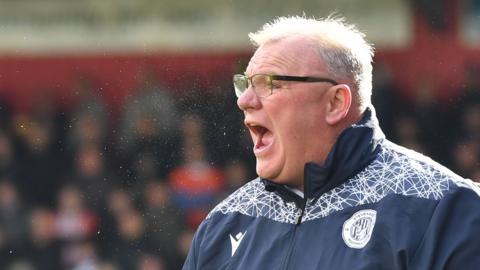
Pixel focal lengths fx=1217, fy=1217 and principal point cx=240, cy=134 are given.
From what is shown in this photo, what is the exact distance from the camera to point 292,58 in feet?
13.8

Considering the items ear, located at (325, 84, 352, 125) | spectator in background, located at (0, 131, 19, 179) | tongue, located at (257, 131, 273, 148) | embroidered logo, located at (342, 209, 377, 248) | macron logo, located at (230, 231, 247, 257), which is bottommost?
spectator in background, located at (0, 131, 19, 179)

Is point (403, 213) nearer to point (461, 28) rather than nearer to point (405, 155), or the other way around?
point (405, 155)

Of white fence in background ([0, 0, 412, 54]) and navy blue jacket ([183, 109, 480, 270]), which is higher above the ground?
white fence in background ([0, 0, 412, 54])

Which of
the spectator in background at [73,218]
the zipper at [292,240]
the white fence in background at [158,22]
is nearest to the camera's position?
the zipper at [292,240]

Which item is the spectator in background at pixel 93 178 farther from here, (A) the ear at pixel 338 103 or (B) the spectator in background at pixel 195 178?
(A) the ear at pixel 338 103

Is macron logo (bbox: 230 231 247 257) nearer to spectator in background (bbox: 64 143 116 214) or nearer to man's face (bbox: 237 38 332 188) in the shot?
man's face (bbox: 237 38 332 188)

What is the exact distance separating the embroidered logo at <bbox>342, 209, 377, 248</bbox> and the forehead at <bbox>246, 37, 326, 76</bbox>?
540 millimetres

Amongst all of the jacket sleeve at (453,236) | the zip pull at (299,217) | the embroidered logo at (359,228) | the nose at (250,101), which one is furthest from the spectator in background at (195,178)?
the jacket sleeve at (453,236)

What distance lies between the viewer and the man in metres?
3.93

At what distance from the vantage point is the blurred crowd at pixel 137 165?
10219 millimetres

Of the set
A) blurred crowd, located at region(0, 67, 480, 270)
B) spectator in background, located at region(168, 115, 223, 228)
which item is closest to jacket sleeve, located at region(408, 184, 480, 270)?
blurred crowd, located at region(0, 67, 480, 270)

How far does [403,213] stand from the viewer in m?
3.88

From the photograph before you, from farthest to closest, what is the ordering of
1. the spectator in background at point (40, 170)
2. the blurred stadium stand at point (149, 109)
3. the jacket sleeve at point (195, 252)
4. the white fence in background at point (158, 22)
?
the white fence in background at point (158, 22) → the spectator in background at point (40, 170) → the blurred stadium stand at point (149, 109) → the jacket sleeve at point (195, 252)

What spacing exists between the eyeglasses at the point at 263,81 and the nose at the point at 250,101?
15 mm
